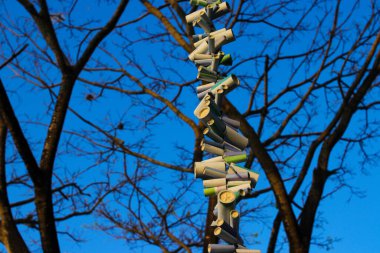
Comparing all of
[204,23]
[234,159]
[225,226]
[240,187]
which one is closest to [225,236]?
[225,226]

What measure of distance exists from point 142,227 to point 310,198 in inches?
94.0

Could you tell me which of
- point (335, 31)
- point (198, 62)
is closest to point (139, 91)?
point (335, 31)

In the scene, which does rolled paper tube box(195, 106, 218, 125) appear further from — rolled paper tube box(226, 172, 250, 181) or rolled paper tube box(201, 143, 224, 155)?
rolled paper tube box(226, 172, 250, 181)

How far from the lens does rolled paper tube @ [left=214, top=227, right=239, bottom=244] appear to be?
1904 millimetres

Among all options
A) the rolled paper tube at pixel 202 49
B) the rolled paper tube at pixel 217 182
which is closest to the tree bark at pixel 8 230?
the rolled paper tube at pixel 202 49

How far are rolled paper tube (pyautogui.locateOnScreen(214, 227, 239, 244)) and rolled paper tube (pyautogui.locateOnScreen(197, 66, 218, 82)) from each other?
2.22 feet

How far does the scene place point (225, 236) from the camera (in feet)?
6.33

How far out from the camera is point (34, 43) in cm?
641

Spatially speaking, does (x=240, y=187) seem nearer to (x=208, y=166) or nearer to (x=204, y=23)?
(x=208, y=166)

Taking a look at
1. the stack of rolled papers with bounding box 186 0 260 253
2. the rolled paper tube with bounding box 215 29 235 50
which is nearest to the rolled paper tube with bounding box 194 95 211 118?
the stack of rolled papers with bounding box 186 0 260 253

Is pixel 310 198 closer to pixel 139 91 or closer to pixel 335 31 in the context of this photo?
pixel 335 31

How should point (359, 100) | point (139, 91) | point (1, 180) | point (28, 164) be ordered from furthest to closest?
1. point (139, 91)
2. point (359, 100)
3. point (1, 180)
4. point (28, 164)

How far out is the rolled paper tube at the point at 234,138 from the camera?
6.97 ft

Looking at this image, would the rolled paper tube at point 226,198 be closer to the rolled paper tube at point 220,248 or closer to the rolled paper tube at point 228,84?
the rolled paper tube at point 220,248
